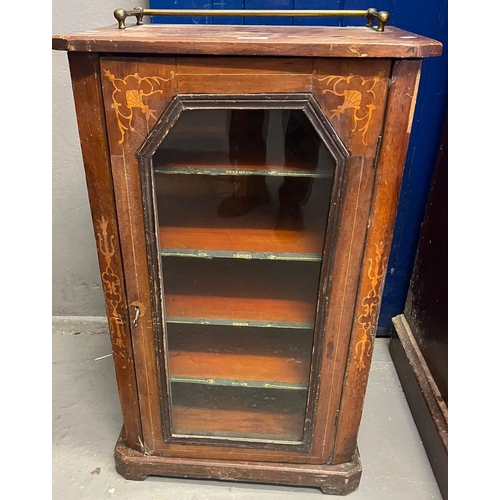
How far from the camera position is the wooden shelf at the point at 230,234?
993 mm

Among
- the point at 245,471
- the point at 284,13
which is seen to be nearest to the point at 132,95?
the point at 284,13

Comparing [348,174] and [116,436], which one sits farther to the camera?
[116,436]

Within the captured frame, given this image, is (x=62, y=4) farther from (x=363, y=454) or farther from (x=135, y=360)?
(x=363, y=454)

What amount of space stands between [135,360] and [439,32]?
3.66 feet

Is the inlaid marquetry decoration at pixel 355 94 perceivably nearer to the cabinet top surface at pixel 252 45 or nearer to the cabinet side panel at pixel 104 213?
the cabinet top surface at pixel 252 45

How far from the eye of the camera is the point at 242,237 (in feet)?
3.34

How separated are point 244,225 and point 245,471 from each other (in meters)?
0.60

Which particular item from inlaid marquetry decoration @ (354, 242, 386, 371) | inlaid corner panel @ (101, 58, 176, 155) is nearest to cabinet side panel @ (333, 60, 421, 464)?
inlaid marquetry decoration @ (354, 242, 386, 371)

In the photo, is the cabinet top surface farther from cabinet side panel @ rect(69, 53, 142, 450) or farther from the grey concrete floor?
the grey concrete floor

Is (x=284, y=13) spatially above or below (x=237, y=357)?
above

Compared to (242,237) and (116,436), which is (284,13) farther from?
(116,436)

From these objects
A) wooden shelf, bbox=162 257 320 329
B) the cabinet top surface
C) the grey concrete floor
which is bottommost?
the grey concrete floor

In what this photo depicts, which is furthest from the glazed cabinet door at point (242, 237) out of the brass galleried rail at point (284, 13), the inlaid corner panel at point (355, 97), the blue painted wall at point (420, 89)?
the blue painted wall at point (420, 89)

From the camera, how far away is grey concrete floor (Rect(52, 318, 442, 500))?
1176 millimetres
